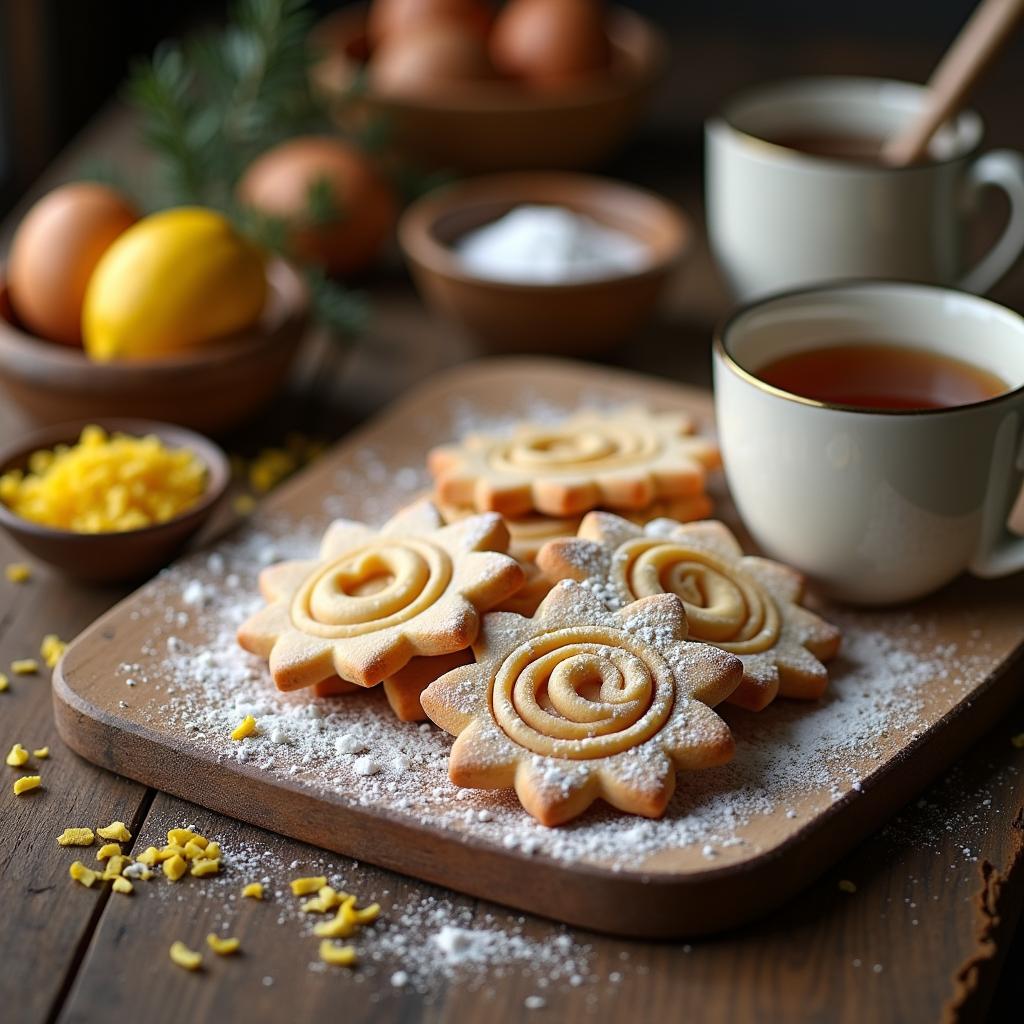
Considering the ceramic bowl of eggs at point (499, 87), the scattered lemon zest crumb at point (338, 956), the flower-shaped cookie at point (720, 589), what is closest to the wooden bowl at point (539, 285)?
the ceramic bowl of eggs at point (499, 87)

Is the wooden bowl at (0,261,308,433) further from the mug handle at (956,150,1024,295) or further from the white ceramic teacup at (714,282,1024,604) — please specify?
the mug handle at (956,150,1024,295)

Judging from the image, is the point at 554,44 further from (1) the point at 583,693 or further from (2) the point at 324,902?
(2) the point at 324,902

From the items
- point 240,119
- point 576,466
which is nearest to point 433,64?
point 240,119

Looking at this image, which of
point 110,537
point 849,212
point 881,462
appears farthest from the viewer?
point 849,212

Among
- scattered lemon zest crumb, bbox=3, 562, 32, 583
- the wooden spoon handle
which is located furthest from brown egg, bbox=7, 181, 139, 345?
the wooden spoon handle

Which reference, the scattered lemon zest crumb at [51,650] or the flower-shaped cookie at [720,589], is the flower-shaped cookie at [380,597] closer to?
the flower-shaped cookie at [720,589]

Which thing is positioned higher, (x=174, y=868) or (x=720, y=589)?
(x=720, y=589)

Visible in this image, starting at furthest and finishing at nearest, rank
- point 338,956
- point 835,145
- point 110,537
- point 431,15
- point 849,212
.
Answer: point 431,15 → point 835,145 → point 849,212 → point 110,537 → point 338,956

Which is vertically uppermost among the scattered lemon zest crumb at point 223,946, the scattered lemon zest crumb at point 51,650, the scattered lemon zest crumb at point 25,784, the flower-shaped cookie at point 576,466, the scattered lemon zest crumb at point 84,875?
the flower-shaped cookie at point 576,466
